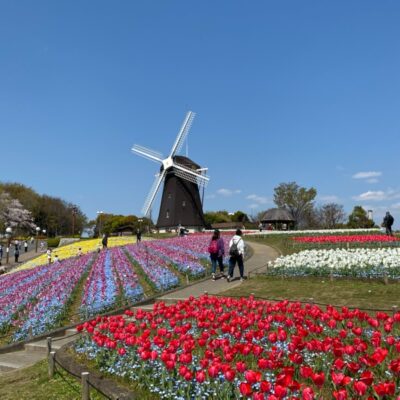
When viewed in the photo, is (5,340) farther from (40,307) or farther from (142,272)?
(142,272)

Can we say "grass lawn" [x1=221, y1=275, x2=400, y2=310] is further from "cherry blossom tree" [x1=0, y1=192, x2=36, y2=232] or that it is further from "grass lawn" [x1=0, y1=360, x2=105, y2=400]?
"cherry blossom tree" [x1=0, y1=192, x2=36, y2=232]

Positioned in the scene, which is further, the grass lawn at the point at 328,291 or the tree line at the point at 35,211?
the tree line at the point at 35,211

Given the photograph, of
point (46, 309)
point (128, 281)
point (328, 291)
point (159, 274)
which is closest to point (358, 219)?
point (159, 274)

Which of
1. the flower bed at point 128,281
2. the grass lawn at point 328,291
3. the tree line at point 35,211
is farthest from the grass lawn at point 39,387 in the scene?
the tree line at point 35,211

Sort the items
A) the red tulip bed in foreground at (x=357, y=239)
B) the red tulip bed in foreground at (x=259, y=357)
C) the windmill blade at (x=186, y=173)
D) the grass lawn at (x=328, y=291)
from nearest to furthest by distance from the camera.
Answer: the red tulip bed in foreground at (x=259, y=357) → the grass lawn at (x=328, y=291) → the red tulip bed in foreground at (x=357, y=239) → the windmill blade at (x=186, y=173)

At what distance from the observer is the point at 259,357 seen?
243 inches

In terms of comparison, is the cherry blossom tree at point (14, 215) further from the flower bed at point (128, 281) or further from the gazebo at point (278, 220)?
the flower bed at point (128, 281)

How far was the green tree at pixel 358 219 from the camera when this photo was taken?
66.2 m

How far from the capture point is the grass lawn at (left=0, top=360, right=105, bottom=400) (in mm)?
6373

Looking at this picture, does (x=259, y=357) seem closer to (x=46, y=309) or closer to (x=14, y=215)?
(x=46, y=309)

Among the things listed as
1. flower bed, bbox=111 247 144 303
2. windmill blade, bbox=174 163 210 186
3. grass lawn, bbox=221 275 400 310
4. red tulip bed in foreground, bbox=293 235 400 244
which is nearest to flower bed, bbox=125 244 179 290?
flower bed, bbox=111 247 144 303

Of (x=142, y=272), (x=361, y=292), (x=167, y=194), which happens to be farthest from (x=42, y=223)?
(x=361, y=292)

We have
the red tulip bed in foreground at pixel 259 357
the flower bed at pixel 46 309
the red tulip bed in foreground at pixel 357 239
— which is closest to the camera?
the red tulip bed in foreground at pixel 259 357

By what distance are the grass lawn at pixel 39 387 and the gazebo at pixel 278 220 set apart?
178 ft
